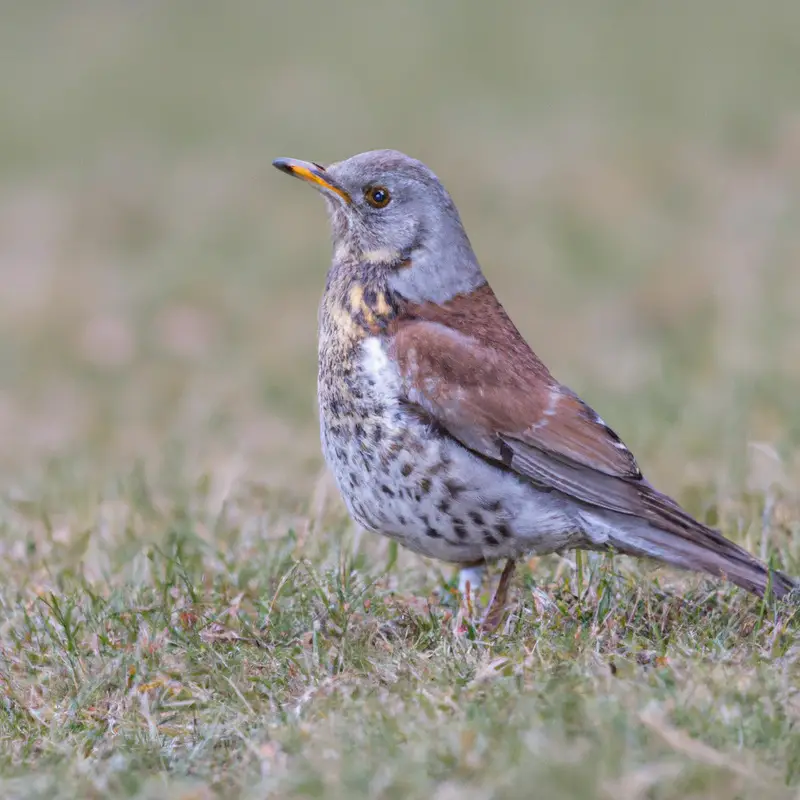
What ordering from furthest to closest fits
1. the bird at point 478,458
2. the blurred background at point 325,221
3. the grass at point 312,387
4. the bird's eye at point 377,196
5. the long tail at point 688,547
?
the blurred background at point 325,221 < the bird's eye at point 377,196 < the bird at point 478,458 < the long tail at point 688,547 < the grass at point 312,387

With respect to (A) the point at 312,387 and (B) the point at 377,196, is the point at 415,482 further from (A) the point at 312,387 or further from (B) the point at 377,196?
(A) the point at 312,387

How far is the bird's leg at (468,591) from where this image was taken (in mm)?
4500

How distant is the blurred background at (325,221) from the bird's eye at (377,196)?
1.65 metres

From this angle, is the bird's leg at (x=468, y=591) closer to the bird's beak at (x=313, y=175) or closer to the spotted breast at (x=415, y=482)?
the spotted breast at (x=415, y=482)

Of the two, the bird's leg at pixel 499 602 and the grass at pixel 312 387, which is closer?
the grass at pixel 312 387

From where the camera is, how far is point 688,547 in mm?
4508

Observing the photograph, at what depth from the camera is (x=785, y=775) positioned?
3.21 meters

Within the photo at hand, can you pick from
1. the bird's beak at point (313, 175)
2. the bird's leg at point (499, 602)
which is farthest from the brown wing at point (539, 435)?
the bird's beak at point (313, 175)

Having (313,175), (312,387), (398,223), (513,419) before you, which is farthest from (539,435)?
(312,387)

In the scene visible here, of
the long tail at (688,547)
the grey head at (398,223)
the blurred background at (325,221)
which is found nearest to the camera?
the long tail at (688,547)

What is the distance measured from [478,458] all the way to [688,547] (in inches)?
28.3

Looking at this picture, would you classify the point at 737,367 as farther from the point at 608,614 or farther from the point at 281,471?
the point at 608,614

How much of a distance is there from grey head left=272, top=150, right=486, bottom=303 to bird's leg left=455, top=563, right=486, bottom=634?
0.96m

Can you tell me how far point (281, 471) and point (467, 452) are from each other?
2.84 meters
